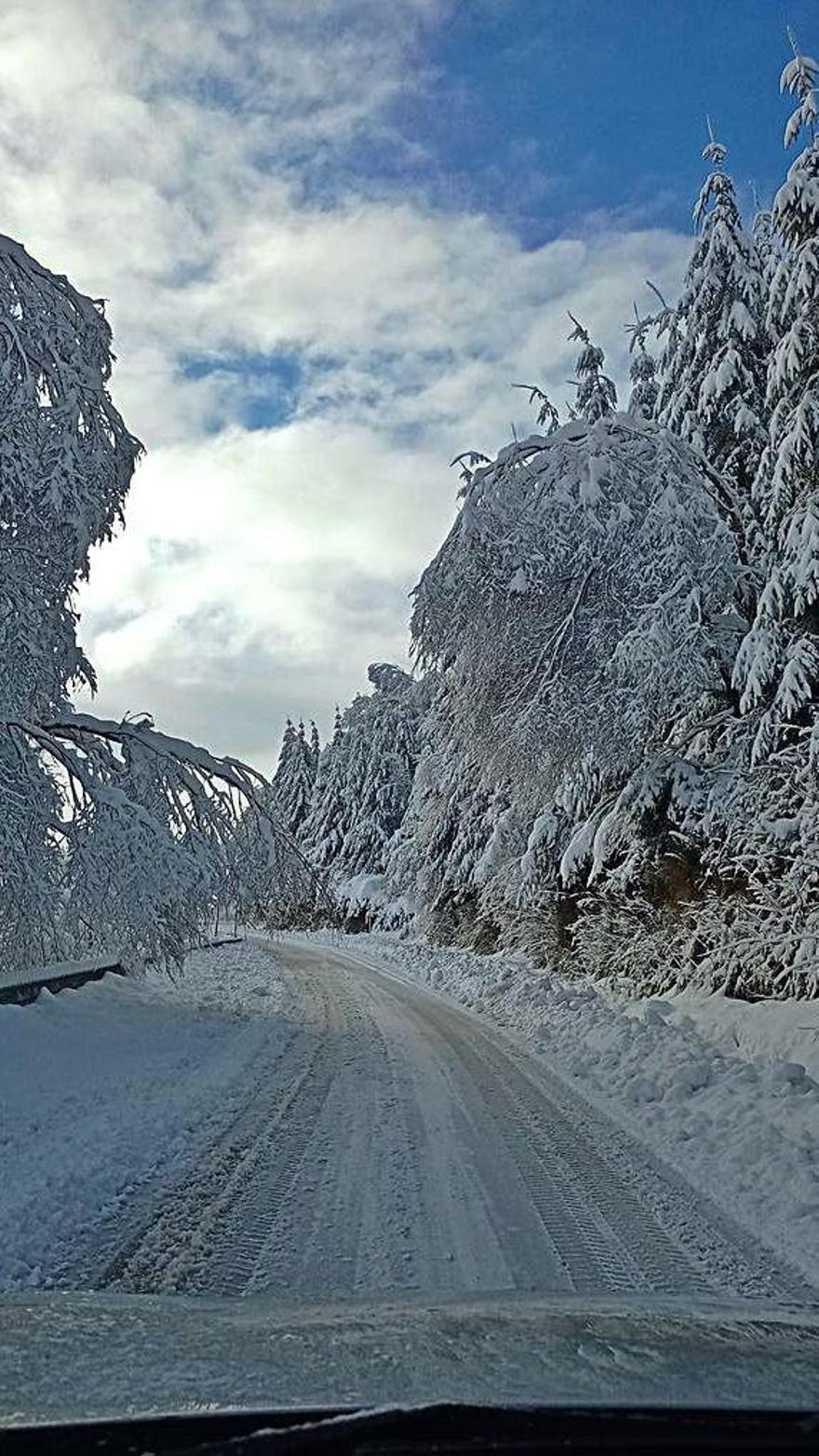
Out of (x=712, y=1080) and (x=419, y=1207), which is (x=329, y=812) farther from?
(x=419, y=1207)

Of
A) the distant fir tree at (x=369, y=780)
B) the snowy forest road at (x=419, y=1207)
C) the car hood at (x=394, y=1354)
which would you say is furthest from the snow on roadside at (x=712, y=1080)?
the distant fir tree at (x=369, y=780)

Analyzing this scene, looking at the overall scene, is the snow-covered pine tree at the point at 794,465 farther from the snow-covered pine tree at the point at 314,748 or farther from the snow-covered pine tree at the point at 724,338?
the snow-covered pine tree at the point at 314,748

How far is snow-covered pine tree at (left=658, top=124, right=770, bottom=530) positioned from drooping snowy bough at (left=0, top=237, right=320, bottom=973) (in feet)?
31.3

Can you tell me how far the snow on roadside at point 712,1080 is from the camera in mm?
6918

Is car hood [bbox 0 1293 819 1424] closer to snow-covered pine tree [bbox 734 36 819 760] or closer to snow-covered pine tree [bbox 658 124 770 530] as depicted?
snow-covered pine tree [bbox 734 36 819 760]

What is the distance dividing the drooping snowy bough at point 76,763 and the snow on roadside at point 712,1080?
412cm

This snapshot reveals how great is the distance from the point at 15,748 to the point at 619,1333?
8390mm

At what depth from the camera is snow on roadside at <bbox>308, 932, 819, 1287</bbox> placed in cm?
692

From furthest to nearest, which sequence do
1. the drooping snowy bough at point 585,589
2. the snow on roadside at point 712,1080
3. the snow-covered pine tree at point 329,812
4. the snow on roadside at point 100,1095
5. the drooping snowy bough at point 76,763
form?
the snow-covered pine tree at point 329,812
the drooping snowy bough at point 585,589
the drooping snowy bough at point 76,763
the snow on roadside at point 712,1080
the snow on roadside at point 100,1095

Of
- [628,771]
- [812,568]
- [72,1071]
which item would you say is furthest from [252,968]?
[812,568]

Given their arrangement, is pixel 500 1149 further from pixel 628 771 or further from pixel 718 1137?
pixel 628 771

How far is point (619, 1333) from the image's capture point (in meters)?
2.99

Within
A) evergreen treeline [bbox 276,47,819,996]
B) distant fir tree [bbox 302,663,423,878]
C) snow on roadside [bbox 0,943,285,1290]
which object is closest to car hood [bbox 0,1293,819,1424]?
snow on roadside [bbox 0,943,285,1290]

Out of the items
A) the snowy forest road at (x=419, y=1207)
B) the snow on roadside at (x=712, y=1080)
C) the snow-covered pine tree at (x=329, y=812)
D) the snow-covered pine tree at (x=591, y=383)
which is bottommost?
the snowy forest road at (x=419, y=1207)
